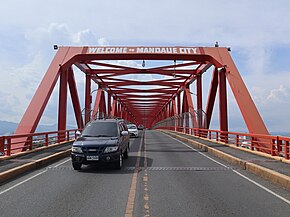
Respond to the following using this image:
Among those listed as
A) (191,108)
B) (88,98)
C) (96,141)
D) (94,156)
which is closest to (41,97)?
(96,141)

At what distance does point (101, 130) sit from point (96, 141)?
1.23m

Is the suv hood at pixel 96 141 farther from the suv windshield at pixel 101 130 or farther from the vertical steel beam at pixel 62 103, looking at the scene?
the vertical steel beam at pixel 62 103

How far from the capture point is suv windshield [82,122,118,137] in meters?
12.0

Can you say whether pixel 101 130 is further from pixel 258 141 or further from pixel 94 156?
pixel 258 141

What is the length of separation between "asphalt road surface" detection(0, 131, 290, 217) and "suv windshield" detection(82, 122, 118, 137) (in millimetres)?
1712

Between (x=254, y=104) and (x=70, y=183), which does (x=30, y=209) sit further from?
(x=254, y=104)

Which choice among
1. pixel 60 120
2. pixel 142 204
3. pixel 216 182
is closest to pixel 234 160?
pixel 216 182

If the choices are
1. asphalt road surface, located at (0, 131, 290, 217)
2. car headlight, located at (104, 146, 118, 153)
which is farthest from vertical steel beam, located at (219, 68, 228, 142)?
car headlight, located at (104, 146, 118, 153)

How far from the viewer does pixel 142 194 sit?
7.15m

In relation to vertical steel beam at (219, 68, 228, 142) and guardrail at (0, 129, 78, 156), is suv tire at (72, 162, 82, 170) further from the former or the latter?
vertical steel beam at (219, 68, 228, 142)

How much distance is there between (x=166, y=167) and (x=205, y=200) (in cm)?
514

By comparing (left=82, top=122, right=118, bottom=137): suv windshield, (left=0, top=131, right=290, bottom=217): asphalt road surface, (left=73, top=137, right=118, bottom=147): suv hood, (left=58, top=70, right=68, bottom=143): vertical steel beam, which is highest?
(left=58, top=70, right=68, bottom=143): vertical steel beam

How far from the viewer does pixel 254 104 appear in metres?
21.3

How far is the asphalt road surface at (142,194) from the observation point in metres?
5.81
